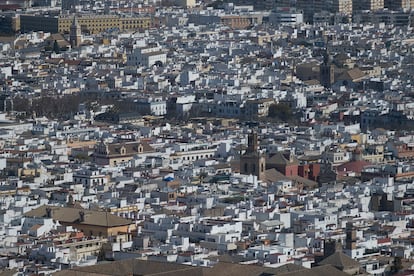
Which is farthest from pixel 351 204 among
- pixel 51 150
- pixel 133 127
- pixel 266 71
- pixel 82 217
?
pixel 266 71

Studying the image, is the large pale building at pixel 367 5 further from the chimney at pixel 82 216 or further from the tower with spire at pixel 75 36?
the chimney at pixel 82 216

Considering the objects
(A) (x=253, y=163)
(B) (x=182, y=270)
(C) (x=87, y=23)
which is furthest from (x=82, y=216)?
(C) (x=87, y=23)

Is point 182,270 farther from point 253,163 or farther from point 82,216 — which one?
point 253,163

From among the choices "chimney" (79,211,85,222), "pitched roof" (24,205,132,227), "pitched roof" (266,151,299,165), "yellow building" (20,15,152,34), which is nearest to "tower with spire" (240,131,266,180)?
"pitched roof" (266,151,299,165)

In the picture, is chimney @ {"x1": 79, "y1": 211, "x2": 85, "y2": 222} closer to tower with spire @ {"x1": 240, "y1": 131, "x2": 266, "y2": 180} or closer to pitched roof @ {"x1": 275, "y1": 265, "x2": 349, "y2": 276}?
pitched roof @ {"x1": 275, "y1": 265, "x2": 349, "y2": 276}

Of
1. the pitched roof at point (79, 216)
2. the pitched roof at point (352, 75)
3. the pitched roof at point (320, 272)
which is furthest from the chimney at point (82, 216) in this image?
the pitched roof at point (352, 75)

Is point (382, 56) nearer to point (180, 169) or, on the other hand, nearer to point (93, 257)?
point (180, 169)

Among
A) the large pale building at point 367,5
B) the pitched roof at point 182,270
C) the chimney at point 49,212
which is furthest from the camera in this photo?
the large pale building at point 367,5
